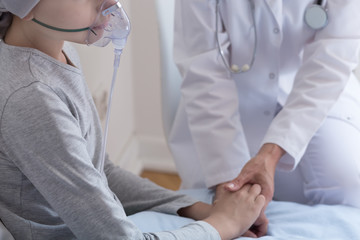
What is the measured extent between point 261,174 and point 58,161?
1.99ft

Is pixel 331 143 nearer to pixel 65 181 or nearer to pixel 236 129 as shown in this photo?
pixel 236 129

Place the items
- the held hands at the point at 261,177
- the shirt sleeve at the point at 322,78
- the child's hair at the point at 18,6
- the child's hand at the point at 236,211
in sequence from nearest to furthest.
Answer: the child's hair at the point at 18,6 < the child's hand at the point at 236,211 < the held hands at the point at 261,177 < the shirt sleeve at the point at 322,78

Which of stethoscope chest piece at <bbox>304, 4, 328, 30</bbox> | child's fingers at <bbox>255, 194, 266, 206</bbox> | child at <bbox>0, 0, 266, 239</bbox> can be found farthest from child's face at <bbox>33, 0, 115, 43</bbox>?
stethoscope chest piece at <bbox>304, 4, 328, 30</bbox>

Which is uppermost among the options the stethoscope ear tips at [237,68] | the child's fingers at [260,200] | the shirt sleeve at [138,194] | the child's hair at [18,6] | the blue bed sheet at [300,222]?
the child's hair at [18,6]

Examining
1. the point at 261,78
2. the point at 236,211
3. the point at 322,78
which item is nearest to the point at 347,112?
the point at 322,78

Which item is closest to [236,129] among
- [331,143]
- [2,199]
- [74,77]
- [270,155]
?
[270,155]

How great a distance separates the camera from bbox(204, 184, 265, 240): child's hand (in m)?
1.24

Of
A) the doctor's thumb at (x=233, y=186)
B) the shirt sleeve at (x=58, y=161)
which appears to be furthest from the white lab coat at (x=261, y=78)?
the shirt sleeve at (x=58, y=161)

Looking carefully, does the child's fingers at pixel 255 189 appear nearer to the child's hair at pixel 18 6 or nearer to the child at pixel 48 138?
the child at pixel 48 138

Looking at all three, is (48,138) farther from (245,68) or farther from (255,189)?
(245,68)

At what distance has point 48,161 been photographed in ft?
3.23

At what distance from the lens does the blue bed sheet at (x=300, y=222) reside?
50.9 inches

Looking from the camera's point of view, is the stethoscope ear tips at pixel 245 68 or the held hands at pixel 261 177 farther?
the stethoscope ear tips at pixel 245 68

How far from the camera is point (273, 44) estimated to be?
63.3 inches
